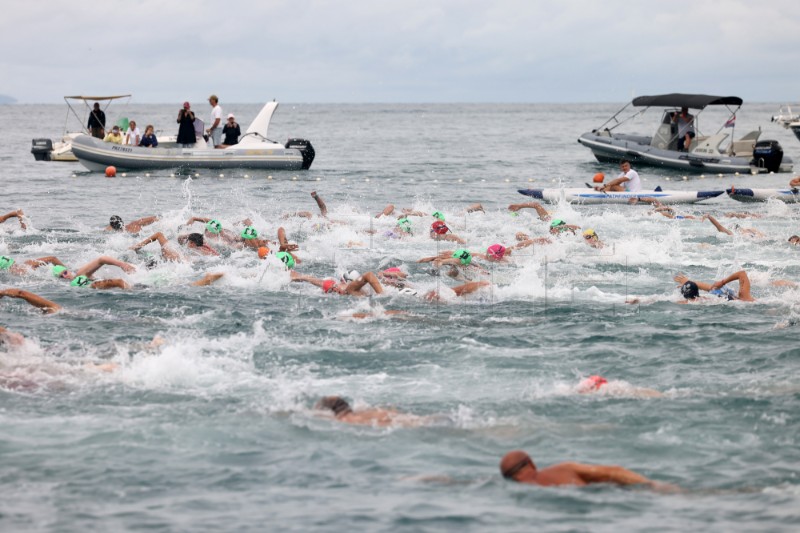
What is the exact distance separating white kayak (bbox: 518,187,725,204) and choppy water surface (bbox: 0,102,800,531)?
21.4 ft

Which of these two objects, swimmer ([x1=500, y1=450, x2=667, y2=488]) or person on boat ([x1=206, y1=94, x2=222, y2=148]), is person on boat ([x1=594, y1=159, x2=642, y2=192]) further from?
swimmer ([x1=500, y1=450, x2=667, y2=488])

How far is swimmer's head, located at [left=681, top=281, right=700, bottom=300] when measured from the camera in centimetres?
1343

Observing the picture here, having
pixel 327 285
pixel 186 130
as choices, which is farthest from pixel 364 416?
pixel 186 130

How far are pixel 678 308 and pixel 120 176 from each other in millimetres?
23847

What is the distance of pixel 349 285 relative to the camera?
14047 millimetres

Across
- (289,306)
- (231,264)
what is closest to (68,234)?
(231,264)

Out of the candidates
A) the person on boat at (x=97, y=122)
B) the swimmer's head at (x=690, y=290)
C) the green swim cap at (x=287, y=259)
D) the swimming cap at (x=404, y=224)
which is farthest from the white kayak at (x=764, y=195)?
the person on boat at (x=97, y=122)

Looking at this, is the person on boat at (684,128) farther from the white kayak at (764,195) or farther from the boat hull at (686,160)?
the white kayak at (764,195)

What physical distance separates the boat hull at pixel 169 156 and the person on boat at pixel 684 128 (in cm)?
1513

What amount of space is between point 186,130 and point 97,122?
4510mm

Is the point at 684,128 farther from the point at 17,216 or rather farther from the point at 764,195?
the point at 17,216

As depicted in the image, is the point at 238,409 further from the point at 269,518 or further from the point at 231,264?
the point at 231,264

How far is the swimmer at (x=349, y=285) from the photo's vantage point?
1359 cm

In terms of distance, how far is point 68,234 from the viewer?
20.6 m
